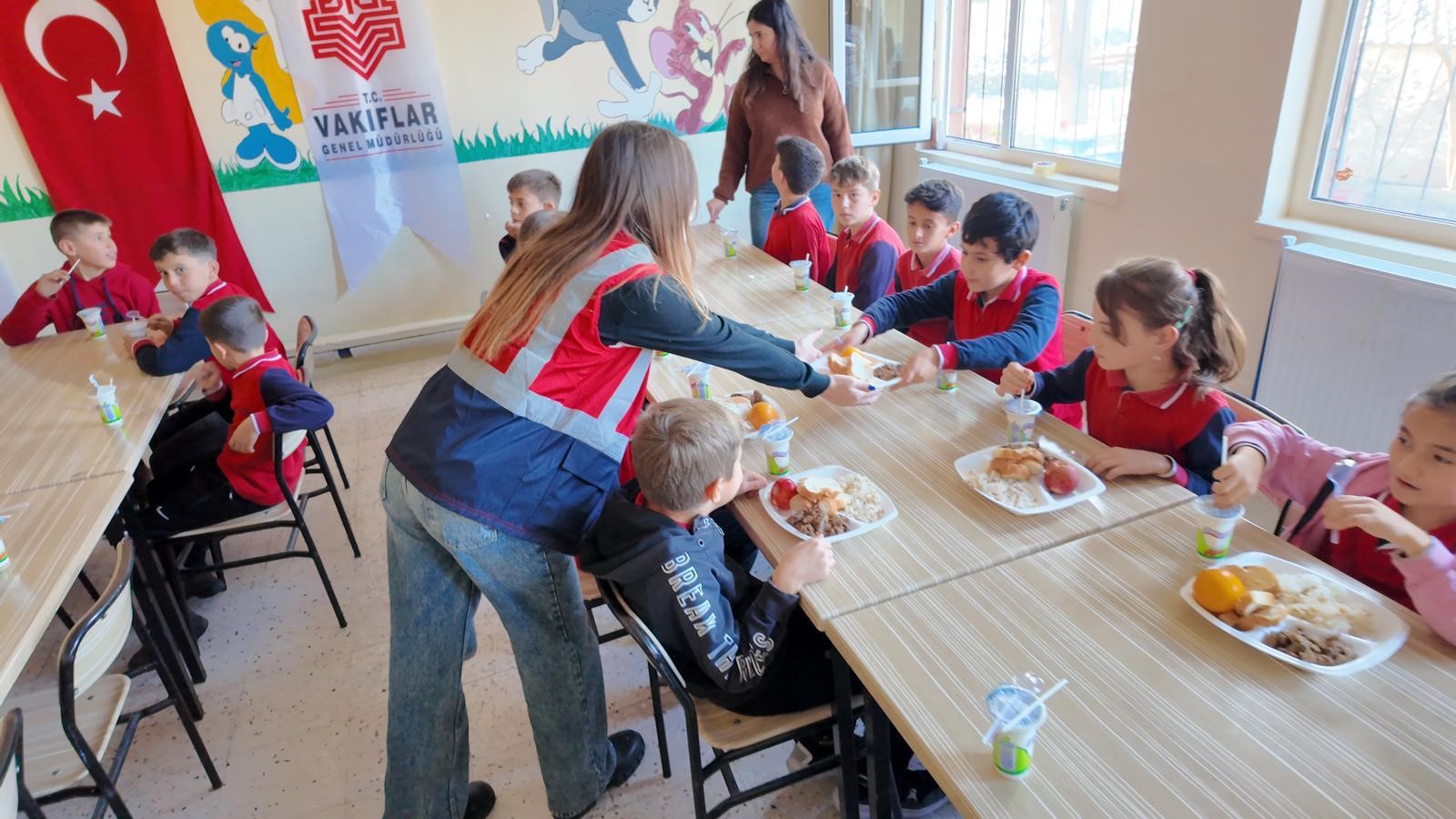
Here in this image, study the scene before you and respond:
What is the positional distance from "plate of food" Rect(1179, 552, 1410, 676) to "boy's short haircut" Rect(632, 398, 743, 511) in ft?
2.58

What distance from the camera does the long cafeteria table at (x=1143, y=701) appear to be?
962 mm

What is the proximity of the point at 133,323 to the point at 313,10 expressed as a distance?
2.10 m

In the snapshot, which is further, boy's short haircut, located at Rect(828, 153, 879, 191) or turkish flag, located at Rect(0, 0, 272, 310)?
turkish flag, located at Rect(0, 0, 272, 310)

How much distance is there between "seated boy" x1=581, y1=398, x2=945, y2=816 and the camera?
4.53ft

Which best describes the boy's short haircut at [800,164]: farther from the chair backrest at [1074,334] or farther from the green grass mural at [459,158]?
the chair backrest at [1074,334]

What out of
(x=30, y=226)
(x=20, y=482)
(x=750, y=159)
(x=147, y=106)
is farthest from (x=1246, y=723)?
(x=30, y=226)

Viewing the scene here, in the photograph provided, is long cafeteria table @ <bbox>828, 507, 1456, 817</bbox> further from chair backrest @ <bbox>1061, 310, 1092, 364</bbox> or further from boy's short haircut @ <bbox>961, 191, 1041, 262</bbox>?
boy's short haircut @ <bbox>961, 191, 1041, 262</bbox>

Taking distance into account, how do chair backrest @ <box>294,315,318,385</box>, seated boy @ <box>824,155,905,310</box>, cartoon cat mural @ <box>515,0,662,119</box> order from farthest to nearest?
cartoon cat mural @ <box>515,0,662,119</box> < seated boy @ <box>824,155,905,310</box> < chair backrest @ <box>294,315,318,385</box>

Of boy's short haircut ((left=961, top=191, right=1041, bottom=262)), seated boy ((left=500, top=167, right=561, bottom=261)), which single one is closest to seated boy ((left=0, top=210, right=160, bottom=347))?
seated boy ((left=500, top=167, right=561, bottom=261))

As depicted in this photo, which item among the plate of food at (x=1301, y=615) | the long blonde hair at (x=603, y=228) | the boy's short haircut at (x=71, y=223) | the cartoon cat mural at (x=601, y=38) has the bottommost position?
the plate of food at (x=1301, y=615)

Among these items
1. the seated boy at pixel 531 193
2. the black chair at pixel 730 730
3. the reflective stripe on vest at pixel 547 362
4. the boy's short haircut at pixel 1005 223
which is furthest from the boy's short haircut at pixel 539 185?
the black chair at pixel 730 730

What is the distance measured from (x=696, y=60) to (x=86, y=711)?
173 inches

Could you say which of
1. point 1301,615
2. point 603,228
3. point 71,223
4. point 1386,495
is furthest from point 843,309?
point 71,223

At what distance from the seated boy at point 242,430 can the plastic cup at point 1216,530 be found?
7.23ft
